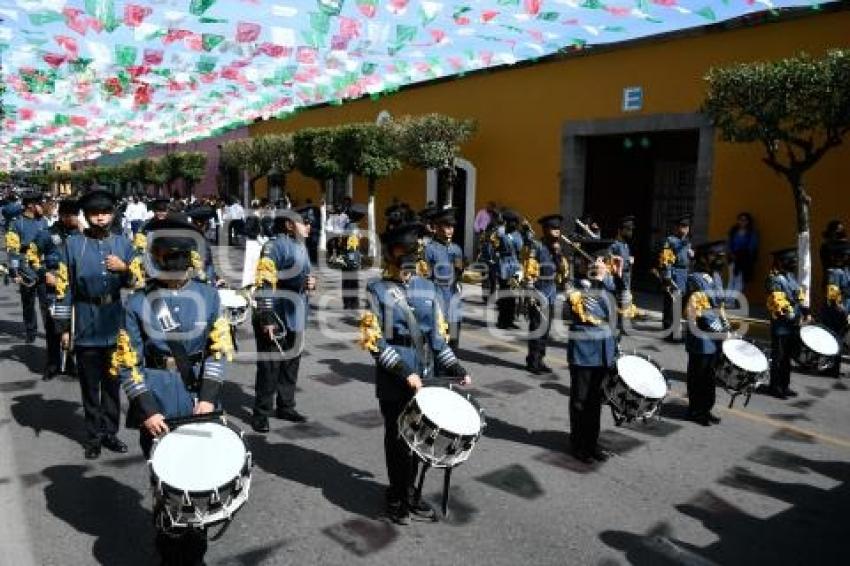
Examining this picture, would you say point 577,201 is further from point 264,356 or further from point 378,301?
point 378,301

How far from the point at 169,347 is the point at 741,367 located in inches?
201

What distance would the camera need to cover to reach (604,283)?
20.6 feet

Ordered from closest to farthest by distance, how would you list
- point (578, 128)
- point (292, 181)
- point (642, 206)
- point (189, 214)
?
1. point (189, 214)
2. point (578, 128)
3. point (642, 206)
4. point (292, 181)

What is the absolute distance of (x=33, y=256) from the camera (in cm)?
905

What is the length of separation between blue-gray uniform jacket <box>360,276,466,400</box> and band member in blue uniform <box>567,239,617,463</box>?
1529 millimetres

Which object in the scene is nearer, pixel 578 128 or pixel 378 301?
pixel 378 301

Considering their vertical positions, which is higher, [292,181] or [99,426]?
[292,181]

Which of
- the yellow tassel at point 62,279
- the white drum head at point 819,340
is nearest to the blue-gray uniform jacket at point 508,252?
the white drum head at point 819,340

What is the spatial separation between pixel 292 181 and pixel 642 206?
1890cm

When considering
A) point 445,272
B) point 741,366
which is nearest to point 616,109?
point 445,272

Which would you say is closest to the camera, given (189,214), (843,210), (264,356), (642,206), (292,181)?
(264,356)

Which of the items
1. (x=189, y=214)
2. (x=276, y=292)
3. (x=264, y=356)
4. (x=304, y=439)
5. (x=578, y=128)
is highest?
(x=578, y=128)

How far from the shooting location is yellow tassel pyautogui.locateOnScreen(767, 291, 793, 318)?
7.79m

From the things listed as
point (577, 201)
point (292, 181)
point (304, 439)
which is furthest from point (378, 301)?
point (292, 181)
